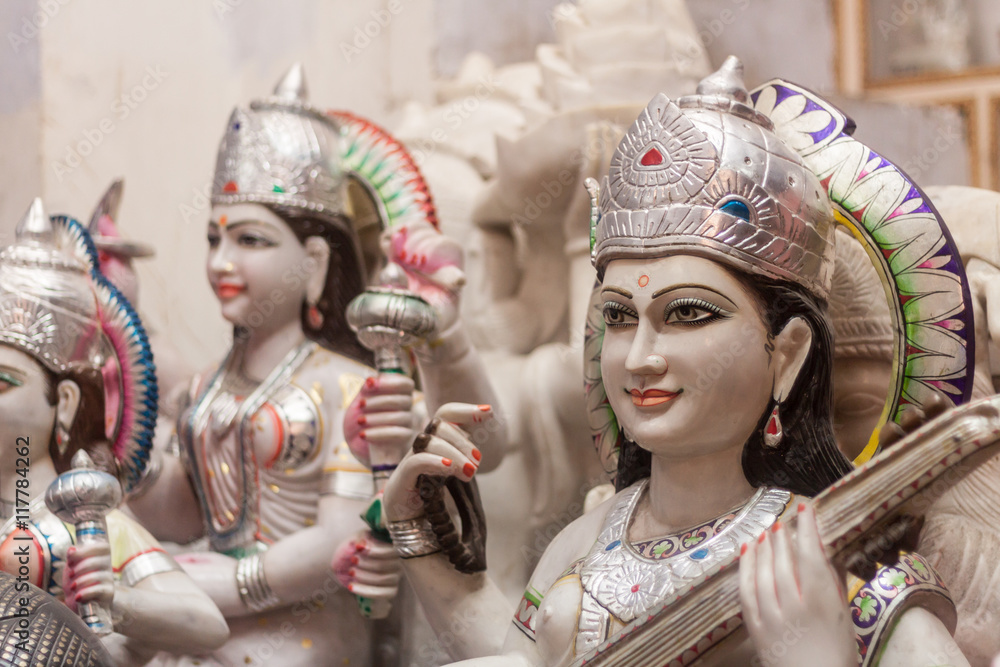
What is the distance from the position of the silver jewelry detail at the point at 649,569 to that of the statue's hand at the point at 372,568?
71 cm

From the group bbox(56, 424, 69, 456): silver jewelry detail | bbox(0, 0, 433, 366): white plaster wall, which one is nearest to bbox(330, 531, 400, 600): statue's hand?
bbox(56, 424, 69, 456): silver jewelry detail

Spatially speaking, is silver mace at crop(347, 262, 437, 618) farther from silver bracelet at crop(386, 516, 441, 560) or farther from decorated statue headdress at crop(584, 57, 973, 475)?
decorated statue headdress at crop(584, 57, 973, 475)

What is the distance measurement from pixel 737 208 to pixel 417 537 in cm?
75

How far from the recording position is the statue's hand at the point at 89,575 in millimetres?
1989

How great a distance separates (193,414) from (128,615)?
2.46 ft

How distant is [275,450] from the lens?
8.75 ft

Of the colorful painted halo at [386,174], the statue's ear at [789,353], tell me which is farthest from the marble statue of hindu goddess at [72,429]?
the statue's ear at [789,353]

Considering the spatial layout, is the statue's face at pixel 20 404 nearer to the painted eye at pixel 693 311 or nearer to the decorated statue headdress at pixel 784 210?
the decorated statue headdress at pixel 784 210

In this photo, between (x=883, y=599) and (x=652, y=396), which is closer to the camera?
(x=883, y=599)

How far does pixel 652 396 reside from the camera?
5.49 feet

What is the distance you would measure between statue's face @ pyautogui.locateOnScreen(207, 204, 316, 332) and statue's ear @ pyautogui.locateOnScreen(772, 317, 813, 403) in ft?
4.67

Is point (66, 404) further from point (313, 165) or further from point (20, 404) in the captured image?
point (313, 165)

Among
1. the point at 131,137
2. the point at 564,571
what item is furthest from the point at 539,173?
the point at 564,571

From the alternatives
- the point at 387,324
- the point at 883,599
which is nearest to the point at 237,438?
the point at 387,324
